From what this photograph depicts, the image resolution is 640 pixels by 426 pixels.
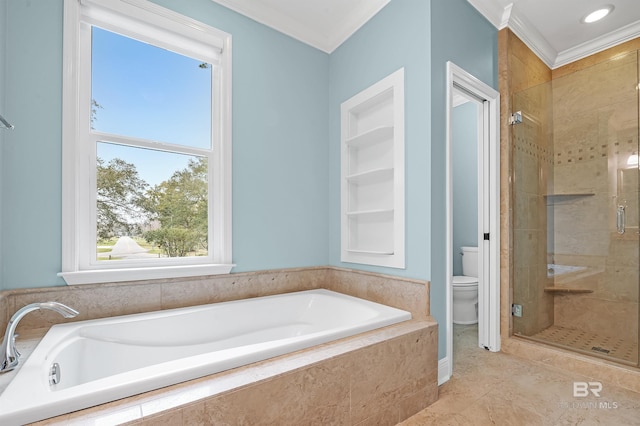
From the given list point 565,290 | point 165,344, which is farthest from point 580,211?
point 165,344

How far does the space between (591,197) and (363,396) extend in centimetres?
233

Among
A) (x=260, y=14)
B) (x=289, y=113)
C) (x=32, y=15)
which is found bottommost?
(x=289, y=113)

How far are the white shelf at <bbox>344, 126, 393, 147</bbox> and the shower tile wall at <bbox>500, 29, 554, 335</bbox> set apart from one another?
1031mm

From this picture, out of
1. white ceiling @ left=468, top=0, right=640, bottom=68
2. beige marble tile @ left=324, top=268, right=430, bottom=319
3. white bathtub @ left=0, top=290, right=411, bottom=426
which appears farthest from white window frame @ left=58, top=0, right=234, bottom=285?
white ceiling @ left=468, top=0, right=640, bottom=68

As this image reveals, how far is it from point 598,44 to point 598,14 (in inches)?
17.9

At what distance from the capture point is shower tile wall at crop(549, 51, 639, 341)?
2008 millimetres

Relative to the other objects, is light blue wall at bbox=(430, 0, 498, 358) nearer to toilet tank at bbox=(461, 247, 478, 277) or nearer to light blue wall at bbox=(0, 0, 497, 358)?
light blue wall at bbox=(0, 0, 497, 358)

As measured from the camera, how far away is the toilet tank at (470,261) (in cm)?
334

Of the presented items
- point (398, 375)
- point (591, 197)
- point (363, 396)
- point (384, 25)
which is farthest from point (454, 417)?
point (384, 25)

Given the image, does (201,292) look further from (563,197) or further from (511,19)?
(511,19)

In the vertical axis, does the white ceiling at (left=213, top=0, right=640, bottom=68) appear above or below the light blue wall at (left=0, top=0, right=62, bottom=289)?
above

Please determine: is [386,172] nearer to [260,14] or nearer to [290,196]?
[290,196]

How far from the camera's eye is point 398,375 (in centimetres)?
147

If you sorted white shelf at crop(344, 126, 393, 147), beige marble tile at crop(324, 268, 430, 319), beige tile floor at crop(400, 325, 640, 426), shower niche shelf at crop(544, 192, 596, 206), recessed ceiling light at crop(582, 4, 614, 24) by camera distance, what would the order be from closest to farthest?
beige tile floor at crop(400, 325, 640, 426) < beige marble tile at crop(324, 268, 430, 319) < white shelf at crop(344, 126, 393, 147) < recessed ceiling light at crop(582, 4, 614, 24) < shower niche shelf at crop(544, 192, 596, 206)
